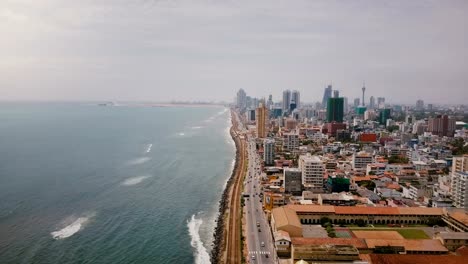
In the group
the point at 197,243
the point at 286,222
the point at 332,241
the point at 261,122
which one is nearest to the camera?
the point at 332,241

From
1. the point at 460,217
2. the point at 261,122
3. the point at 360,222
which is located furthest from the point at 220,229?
the point at 261,122

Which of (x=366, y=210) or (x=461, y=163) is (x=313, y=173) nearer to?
Result: (x=366, y=210)

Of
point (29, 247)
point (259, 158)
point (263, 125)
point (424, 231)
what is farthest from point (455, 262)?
point (263, 125)

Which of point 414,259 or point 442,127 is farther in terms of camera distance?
point 442,127

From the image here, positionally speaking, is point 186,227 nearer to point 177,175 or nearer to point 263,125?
point 177,175

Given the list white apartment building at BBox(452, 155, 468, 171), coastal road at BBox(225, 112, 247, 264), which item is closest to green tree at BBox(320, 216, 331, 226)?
coastal road at BBox(225, 112, 247, 264)
